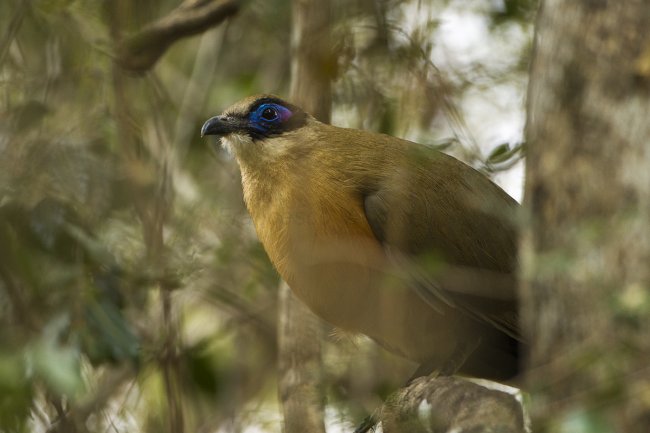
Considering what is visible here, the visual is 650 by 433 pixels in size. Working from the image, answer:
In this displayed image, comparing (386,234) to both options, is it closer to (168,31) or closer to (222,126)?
(222,126)

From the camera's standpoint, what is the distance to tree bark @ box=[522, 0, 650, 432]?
10.1 ft

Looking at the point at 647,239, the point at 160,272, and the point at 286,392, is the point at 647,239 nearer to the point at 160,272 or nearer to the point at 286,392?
the point at 286,392

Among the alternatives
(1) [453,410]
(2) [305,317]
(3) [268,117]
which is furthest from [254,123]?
(1) [453,410]

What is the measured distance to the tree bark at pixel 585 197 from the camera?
3084 millimetres

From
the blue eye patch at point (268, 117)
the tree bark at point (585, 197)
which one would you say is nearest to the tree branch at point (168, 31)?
the blue eye patch at point (268, 117)

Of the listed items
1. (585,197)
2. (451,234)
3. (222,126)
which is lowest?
(451,234)

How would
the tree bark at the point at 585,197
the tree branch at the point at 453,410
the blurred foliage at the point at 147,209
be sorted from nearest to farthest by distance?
the tree branch at the point at 453,410
the tree bark at the point at 585,197
the blurred foliage at the point at 147,209

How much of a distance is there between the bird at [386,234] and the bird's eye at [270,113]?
0.01 m

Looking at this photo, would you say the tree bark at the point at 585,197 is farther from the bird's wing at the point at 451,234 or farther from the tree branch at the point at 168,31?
the tree branch at the point at 168,31

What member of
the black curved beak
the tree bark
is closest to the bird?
the black curved beak

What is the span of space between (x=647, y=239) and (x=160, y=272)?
2596 millimetres

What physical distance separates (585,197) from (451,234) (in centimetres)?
192

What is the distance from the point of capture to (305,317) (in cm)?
535

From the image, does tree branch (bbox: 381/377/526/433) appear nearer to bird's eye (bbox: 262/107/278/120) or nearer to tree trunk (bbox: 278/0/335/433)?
tree trunk (bbox: 278/0/335/433)
